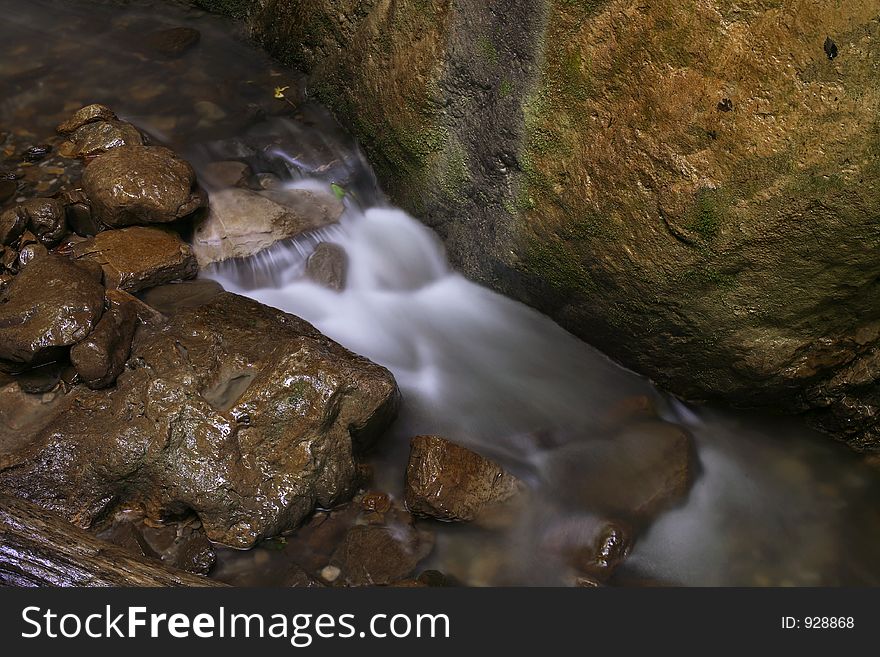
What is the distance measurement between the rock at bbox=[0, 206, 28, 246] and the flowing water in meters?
0.88

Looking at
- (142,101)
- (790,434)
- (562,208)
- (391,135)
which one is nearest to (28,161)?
(142,101)

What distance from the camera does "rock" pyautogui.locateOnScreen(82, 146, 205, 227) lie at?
4.60 m

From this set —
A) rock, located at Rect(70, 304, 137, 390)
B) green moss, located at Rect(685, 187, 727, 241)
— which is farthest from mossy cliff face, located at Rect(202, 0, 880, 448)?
rock, located at Rect(70, 304, 137, 390)

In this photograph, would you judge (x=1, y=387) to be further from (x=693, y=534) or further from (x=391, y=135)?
(x=693, y=534)

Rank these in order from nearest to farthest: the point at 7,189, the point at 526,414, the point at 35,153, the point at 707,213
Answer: the point at 707,213 < the point at 526,414 < the point at 7,189 < the point at 35,153

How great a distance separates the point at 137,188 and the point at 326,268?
1134 millimetres

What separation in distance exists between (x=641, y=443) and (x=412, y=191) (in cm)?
205

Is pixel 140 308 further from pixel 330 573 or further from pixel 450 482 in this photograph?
pixel 450 482

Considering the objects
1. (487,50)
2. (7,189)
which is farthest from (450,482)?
(7,189)

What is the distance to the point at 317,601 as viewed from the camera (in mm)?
2736

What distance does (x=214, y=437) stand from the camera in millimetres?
3707

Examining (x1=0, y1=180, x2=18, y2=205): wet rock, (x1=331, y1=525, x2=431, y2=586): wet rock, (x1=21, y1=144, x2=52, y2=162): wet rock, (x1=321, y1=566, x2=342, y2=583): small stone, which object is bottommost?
(x1=0, y1=180, x2=18, y2=205): wet rock

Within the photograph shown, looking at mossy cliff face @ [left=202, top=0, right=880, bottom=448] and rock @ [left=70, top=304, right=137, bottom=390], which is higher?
mossy cliff face @ [left=202, top=0, right=880, bottom=448]

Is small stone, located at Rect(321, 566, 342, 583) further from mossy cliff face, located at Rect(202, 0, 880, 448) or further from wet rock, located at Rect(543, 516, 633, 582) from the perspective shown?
mossy cliff face, located at Rect(202, 0, 880, 448)
